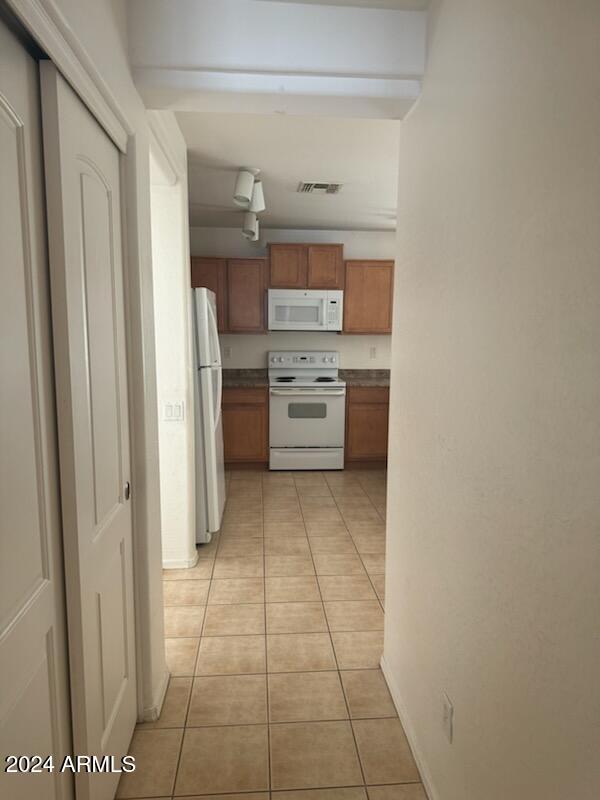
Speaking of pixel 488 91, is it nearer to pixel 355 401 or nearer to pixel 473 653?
pixel 473 653

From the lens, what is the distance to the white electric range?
4883 mm

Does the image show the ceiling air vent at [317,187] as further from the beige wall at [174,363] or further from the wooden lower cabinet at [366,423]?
the wooden lower cabinet at [366,423]

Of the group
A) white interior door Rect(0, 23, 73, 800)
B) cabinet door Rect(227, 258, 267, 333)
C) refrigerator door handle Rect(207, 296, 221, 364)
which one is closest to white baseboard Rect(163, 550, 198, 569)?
refrigerator door handle Rect(207, 296, 221, 364)

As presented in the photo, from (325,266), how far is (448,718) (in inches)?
164

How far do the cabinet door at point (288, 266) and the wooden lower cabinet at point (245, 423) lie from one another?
1.08 m

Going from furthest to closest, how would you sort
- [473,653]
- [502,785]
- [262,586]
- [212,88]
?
[262,586] < [212,88] < [473,653] < [502,785]

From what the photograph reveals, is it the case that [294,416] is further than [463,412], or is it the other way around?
[294,416]

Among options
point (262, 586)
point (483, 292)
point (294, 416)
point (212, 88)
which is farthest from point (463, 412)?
point (294, 416)

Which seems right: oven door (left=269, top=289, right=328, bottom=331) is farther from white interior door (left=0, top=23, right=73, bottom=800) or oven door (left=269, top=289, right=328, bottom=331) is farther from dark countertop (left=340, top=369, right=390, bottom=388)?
white interior door (left=0, top=23, right=73, bottom=800)

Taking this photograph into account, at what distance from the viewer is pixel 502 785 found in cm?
106

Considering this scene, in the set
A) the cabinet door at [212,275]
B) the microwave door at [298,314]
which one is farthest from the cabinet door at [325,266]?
the cabinet door at [212,275]

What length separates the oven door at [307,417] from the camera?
488 centimetres

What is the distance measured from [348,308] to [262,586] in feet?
10.1

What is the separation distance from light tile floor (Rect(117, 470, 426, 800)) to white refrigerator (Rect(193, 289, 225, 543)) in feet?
0.76
